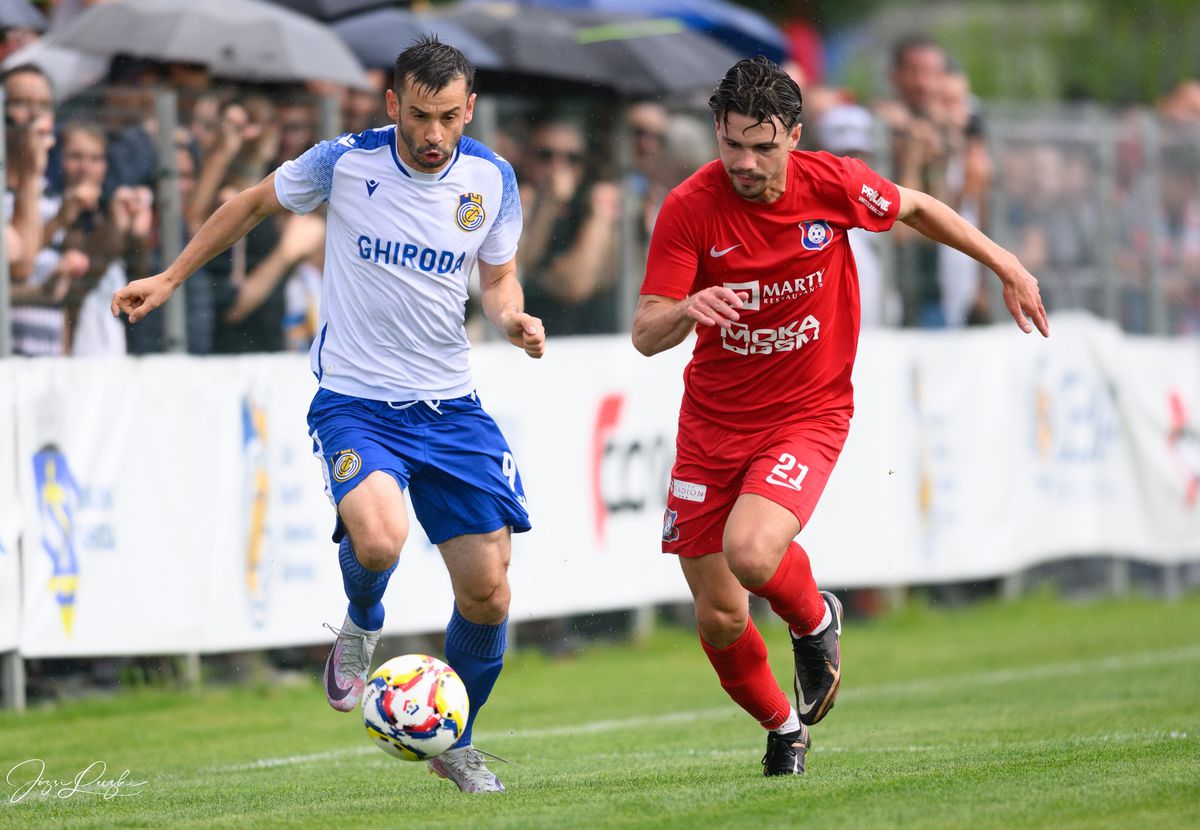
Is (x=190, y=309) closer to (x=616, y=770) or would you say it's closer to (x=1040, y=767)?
(x=616, y=770)

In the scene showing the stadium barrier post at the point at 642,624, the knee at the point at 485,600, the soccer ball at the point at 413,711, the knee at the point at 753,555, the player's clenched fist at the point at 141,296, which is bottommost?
the stadium barrier post at the point at 642,624

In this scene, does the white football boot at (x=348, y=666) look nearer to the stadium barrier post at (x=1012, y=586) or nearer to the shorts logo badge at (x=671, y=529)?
the shorts logo badge at (x=671, y=529)

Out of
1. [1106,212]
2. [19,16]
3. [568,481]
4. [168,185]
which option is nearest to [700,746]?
[568,481]

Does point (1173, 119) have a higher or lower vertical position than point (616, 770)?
higher

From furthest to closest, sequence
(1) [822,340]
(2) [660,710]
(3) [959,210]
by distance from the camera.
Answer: (3) [959,210] < (2) [660,710] < (1) [822,340]

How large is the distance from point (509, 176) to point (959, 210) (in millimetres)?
8505

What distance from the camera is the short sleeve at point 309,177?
294 inches

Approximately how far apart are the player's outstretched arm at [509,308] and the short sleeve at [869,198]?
1.35m

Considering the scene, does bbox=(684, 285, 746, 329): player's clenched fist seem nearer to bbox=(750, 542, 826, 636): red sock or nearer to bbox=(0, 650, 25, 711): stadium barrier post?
bbox=(750, 542, 826, 636): red sock

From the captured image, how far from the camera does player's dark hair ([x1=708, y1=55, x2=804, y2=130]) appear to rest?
714 centimetres

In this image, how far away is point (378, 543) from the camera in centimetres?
715

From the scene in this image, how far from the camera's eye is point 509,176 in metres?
7.65

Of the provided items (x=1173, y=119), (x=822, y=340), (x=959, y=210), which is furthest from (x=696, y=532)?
(x=1173, y=119)

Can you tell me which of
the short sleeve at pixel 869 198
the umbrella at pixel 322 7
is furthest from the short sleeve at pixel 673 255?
the umbrella at pixel 322 7
